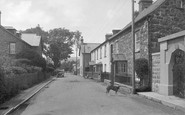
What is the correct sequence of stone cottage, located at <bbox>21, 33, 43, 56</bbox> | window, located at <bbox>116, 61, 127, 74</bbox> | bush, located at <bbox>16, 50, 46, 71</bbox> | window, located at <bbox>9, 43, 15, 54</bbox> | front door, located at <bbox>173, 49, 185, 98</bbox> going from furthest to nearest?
stone cottage, located at <bbox>21, 33, 43, 56</bbox>
window, located at <bbox>9, 43, 15, 54</bbox>
bush, located at <bbox>16, 50, 46, 71</bbox>
window, located at <bbox>116, 61, 127, 74</bbox>
front door, located at <bbox>173, 49, 185, 98</bbox>

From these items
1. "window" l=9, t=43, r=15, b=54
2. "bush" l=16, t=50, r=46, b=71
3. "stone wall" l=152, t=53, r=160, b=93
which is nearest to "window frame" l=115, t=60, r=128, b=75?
"stone wall" l=152, t=53, r=160, b=93

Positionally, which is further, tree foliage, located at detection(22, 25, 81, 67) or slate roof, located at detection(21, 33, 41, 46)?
tree foliage, located at detection(22, 25, 81, 67)

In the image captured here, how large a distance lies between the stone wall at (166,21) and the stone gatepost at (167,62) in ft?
11.4

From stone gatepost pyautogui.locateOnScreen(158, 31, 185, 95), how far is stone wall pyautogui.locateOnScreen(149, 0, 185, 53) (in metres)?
3.46

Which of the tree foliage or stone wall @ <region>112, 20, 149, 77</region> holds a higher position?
the tree foliage

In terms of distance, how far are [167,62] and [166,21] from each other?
6057mm

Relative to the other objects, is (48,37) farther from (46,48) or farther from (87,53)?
(87,53)

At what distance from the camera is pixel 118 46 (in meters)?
29.8

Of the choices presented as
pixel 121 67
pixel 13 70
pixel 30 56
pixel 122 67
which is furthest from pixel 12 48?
pixel 13 70

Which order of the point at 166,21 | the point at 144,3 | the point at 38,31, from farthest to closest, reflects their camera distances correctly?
the point at 38,31 < the point at 144,3 < the point at 166,21

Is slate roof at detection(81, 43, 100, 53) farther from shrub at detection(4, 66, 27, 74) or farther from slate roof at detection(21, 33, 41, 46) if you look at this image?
shrub at detection(4, 66, 27, 74)

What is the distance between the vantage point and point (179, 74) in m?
14.5

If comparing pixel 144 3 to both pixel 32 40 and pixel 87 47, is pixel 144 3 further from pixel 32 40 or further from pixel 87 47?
pixel 87 47

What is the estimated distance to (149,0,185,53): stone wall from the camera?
19531 mm
